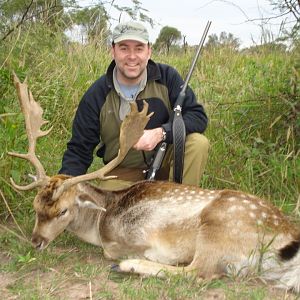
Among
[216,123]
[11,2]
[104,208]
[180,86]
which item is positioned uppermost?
[11,2]

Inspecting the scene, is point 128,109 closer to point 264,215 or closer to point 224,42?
point 264,215

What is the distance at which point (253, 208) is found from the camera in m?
4.38

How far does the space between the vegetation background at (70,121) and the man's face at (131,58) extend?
1.09m

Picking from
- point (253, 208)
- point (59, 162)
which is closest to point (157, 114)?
point (59, 162)

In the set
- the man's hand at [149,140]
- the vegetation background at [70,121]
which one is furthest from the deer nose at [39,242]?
the man's hand at [149,140]

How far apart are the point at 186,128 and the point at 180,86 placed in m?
0.50

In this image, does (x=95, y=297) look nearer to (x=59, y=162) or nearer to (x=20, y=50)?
(x=59, y=162)

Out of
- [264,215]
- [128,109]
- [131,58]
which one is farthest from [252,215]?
[131,58]

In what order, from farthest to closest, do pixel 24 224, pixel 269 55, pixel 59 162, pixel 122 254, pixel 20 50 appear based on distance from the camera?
pixel 269 55
pixel 20 50
pixel 59 162
pixel 24 224
pixel 122 254

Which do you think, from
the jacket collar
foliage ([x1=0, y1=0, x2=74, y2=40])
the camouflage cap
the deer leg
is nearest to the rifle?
the jacket collar

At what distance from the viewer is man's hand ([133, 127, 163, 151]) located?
5042mm

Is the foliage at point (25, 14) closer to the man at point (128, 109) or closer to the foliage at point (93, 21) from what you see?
the foliage at point (93, 21)

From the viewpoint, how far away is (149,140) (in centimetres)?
509

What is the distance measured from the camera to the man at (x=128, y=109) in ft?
17.8
